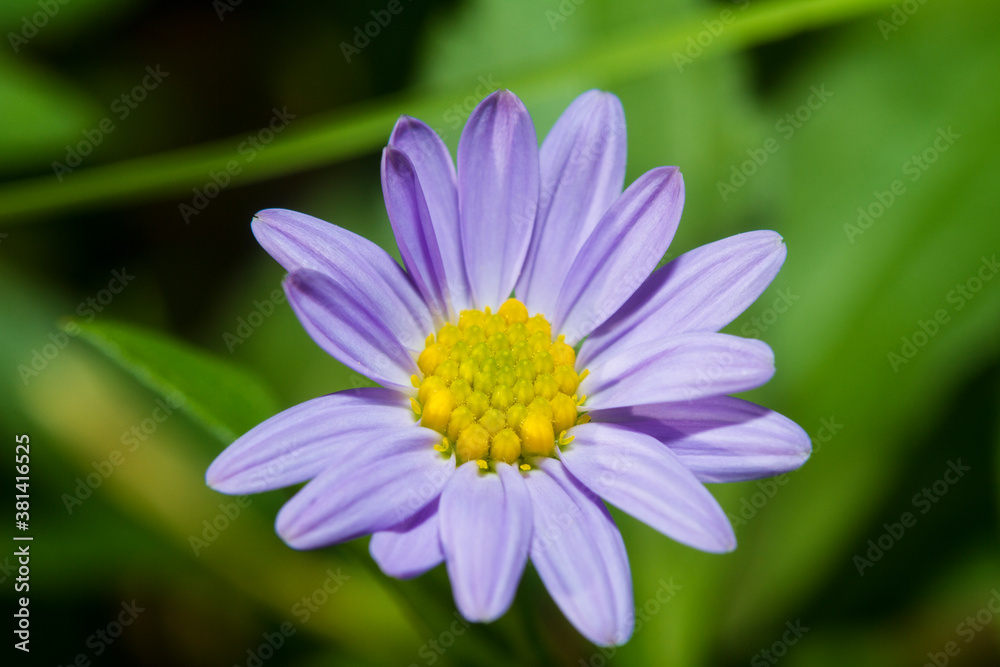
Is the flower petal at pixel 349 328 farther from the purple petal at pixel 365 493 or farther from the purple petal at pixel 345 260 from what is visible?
the purple petal at pixel 365 493

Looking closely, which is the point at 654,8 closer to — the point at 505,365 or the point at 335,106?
the point at 335,106

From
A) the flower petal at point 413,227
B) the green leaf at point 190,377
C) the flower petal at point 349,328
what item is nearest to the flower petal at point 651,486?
the flower petal at point 349,328

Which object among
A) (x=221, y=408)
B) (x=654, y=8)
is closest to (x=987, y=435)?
(x=654, y=8)

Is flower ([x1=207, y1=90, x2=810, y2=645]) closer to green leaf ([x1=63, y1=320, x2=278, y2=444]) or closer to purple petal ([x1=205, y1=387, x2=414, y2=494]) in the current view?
purple petal ([x1=205, y1=387, x2=414, y2=494])

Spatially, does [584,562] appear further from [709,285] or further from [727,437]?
[709,285]

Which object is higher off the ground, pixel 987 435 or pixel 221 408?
pixel 987 435
